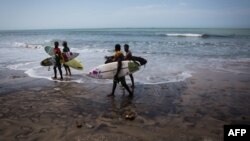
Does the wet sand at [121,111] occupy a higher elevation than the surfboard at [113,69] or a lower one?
lower

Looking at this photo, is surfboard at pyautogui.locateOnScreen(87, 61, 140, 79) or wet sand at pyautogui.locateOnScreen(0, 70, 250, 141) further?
surfboard at pyautogui.locateOnScreen(87, 61, 140, 79)

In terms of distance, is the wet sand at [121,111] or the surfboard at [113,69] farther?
the surfboard at [113,69]

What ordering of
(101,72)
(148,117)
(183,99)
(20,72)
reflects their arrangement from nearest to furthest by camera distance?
(148,117)
(183,99)
(101,72)
(20,72)

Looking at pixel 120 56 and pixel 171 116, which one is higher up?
pixel 120 56

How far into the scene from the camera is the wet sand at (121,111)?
519 centimetres

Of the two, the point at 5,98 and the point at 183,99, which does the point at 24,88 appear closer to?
the point at 5,98

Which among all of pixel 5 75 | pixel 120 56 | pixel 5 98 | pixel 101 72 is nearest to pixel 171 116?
pixel 120 56

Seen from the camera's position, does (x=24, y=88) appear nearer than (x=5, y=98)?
No

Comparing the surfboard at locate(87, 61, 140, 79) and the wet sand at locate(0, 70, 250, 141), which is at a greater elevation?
the surfboard at locate(87, 61, 140, 79)

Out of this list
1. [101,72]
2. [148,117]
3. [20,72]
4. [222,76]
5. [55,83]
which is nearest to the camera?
[148,117]

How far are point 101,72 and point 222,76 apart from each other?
18.4 ft

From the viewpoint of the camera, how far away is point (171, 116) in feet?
20.3

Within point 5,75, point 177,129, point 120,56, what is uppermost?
point 120,56

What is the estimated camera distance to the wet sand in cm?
519
